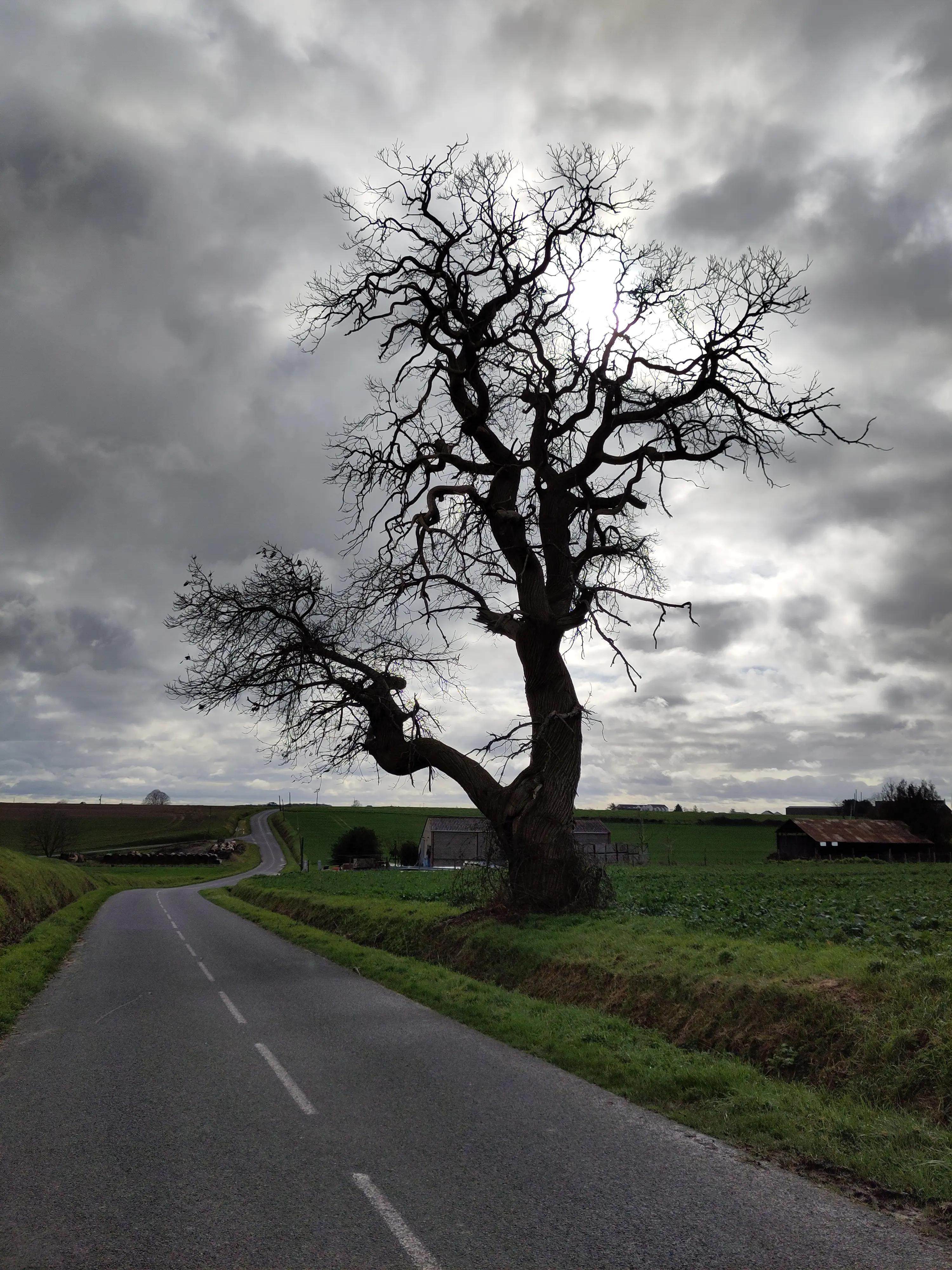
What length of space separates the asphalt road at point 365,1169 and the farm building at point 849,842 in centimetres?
7557

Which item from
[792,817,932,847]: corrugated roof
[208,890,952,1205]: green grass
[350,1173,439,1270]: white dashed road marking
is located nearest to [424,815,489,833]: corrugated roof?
[792,817,932,847]: corrugated roof

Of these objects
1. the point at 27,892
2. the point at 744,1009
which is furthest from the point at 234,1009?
the point at 27,892

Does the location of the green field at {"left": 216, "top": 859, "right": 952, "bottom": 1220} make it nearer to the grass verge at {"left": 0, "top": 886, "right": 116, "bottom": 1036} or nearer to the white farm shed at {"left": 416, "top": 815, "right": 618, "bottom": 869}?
the grass verge at {"left": 0, "top": 886, "right": 116, "bottom": 1036}

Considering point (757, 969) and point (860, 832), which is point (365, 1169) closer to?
point (757, 969)

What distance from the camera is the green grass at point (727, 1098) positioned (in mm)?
6125

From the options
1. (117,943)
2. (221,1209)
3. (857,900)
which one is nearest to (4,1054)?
(221,1209)

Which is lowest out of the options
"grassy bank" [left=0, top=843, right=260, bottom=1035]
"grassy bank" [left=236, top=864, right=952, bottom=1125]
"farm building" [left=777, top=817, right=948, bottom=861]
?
"grassy bank" [left=0, top=843, right=260, bottom=1035]

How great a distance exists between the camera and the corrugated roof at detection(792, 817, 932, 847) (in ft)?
263

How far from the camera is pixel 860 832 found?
82625 millimetres

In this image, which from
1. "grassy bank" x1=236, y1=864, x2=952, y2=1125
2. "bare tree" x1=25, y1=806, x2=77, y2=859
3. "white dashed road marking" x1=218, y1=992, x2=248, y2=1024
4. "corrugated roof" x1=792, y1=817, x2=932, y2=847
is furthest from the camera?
"bare tree" x1=25, y1=806, x2=77, y2=859

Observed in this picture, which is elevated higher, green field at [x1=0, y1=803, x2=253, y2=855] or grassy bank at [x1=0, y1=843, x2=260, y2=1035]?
green field at [x1=0, y1=803, x2=253, y2=855]

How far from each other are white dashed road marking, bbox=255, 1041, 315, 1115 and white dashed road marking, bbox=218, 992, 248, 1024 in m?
1.62

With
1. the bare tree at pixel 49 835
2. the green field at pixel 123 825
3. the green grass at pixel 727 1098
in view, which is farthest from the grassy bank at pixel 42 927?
the green field at pixel 123 825

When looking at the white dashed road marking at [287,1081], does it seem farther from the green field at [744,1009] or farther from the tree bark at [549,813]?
the tree bark at [549,813]
